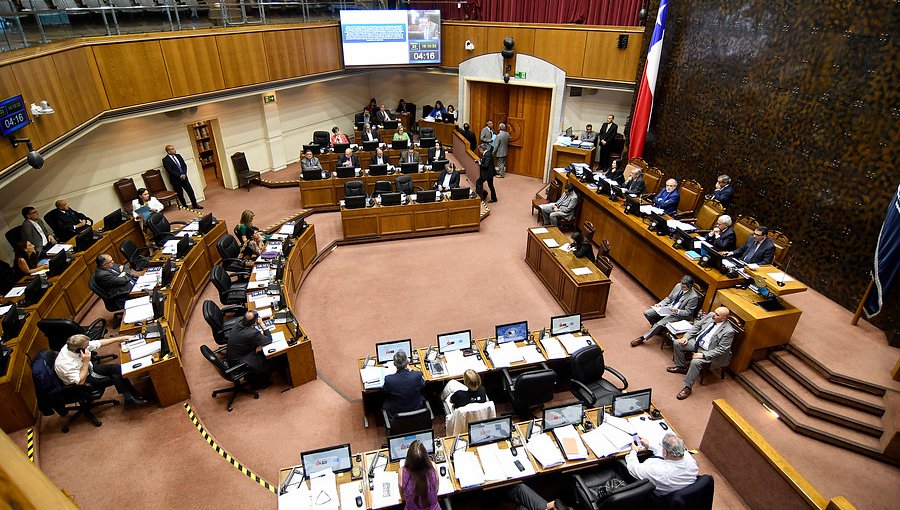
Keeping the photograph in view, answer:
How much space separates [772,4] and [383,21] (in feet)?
32.9

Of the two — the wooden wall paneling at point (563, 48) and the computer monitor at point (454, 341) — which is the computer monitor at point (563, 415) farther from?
the wooden wall paneling at point (563, 48)

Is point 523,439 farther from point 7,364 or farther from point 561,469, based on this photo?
point 7,364

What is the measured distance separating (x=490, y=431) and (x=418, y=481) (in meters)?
1.26

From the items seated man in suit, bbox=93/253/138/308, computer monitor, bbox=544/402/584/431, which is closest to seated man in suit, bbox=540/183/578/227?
computer monitor, bbox=544/402/584/431

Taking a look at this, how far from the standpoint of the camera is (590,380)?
6633mm

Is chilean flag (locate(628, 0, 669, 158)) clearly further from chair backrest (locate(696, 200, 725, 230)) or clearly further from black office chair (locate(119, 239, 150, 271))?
black office chair (locate(119, 239, 150, 271))

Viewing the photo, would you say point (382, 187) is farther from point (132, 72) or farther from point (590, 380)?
point (590, 380)

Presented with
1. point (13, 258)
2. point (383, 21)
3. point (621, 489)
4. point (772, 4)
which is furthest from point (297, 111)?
point (621, 489)

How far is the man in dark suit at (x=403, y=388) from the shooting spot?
19.3 ft

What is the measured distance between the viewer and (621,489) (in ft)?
15.2

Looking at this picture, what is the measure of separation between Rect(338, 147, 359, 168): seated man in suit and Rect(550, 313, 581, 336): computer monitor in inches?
292

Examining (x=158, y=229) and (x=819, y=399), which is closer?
(x=819, y=399)

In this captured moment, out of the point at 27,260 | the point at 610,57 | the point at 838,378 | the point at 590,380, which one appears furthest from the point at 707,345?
the point at 27,260

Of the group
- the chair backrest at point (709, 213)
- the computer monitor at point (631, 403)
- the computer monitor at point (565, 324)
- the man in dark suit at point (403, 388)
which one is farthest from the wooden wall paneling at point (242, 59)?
the computer monitor at point (631, 403)
